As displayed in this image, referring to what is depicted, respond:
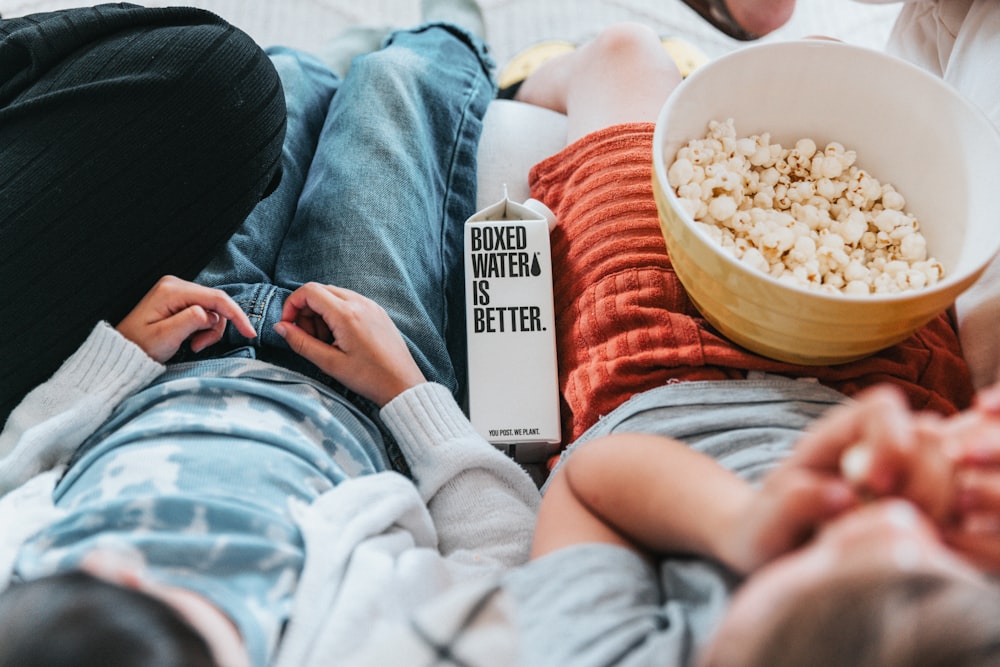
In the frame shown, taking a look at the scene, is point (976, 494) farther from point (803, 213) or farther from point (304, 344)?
point (304, 344)

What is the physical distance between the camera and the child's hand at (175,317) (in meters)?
0.64

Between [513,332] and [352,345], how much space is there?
16cm

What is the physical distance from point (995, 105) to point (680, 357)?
379 millimetres

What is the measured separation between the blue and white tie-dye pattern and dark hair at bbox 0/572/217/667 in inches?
2.6

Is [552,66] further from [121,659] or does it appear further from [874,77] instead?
[121,659]

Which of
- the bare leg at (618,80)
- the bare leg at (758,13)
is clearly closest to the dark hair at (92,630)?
the bare leg at (618,80)

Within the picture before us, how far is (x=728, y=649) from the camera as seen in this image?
333 millimetres

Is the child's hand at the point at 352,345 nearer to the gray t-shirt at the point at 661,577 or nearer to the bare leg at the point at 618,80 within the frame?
the gray t-shirt at the point at 661,577

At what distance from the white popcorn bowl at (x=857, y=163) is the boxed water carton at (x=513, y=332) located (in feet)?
0.58

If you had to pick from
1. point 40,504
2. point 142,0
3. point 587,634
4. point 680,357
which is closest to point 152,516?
point 40,504

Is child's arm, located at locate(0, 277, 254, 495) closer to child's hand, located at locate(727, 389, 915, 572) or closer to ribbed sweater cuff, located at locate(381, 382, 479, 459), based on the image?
ribbed sweater cuff, located at locate(381, 382, 479, 459)

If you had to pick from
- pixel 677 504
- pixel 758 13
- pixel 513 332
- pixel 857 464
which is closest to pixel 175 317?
pixel 513 332

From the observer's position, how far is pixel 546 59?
110cm

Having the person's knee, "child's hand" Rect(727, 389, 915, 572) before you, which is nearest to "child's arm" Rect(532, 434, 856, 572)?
"child's hand" Rect(727, 389, 915, 572)
